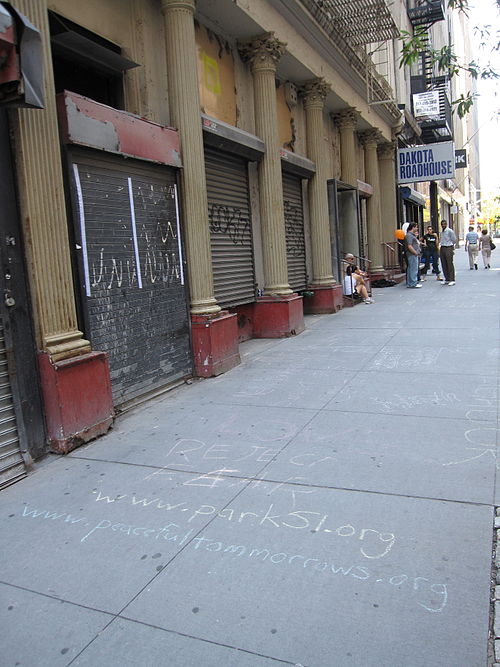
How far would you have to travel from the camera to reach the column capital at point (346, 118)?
15094mm

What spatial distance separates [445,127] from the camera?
26.9 meters

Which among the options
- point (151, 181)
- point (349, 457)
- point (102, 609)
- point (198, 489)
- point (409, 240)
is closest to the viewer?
point (102, 609)

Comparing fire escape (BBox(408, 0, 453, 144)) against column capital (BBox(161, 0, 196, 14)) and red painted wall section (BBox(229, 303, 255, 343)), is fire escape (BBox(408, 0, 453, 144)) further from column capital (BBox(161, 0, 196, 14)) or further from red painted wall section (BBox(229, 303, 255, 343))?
column capital (BBox(161, 0, 196, 14))

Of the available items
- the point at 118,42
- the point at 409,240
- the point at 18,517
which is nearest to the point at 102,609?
the point at 18,517

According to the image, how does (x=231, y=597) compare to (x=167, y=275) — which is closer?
(x=231, y=597)

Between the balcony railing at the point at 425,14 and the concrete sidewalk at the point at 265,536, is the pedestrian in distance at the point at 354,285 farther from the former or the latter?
the balcony railing at the point at 425,14

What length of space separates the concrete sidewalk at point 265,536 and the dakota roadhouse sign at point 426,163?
15.8 meters

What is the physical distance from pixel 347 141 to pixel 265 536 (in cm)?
1398

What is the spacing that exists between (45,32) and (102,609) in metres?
4.65

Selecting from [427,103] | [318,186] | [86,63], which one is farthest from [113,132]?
[427,103]

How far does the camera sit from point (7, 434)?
4.43m

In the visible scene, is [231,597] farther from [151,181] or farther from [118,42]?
[118,42]

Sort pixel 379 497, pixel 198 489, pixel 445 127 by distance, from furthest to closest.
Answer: pixel 445 127 < pixel 198 489 < pixel 379 497

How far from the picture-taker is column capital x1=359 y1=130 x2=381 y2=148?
18016 mm
